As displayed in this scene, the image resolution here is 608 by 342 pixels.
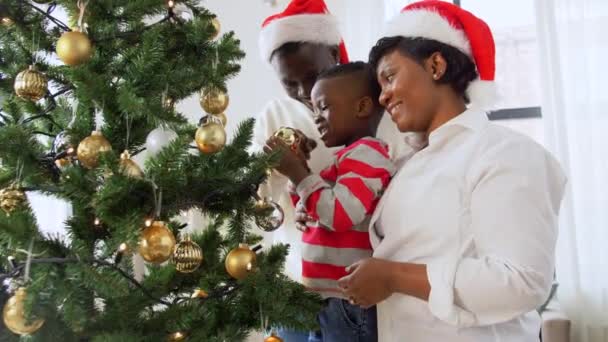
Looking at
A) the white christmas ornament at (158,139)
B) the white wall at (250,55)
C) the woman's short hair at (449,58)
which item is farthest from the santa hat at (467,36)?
the white wall at (250,55)

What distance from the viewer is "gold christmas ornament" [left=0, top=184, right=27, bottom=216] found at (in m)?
0.84

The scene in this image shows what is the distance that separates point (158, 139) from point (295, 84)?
0.67m

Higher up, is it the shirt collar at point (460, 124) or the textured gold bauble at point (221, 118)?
the textured gold bauble at point (221, 118)

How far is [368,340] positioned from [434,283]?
0.96 ft

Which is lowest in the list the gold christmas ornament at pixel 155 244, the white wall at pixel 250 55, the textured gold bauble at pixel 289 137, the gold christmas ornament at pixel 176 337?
the gold christmas ornament at pixel 176 337

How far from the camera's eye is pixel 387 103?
111 centimetres

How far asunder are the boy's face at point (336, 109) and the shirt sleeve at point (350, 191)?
0.11 metres

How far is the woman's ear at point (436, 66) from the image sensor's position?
3.52 ft

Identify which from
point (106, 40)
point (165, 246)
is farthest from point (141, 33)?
point (165, 246)

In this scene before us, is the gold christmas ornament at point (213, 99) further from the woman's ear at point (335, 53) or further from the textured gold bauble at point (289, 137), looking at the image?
the woman's ear at point (335, 53)

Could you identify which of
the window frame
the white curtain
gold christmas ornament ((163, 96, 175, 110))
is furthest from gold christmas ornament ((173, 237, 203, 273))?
the window frame

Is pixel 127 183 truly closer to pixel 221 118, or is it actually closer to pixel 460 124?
pixel 221 118

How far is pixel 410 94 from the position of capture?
1073mm

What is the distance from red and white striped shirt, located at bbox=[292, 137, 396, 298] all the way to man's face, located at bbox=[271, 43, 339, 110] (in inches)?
11.8
